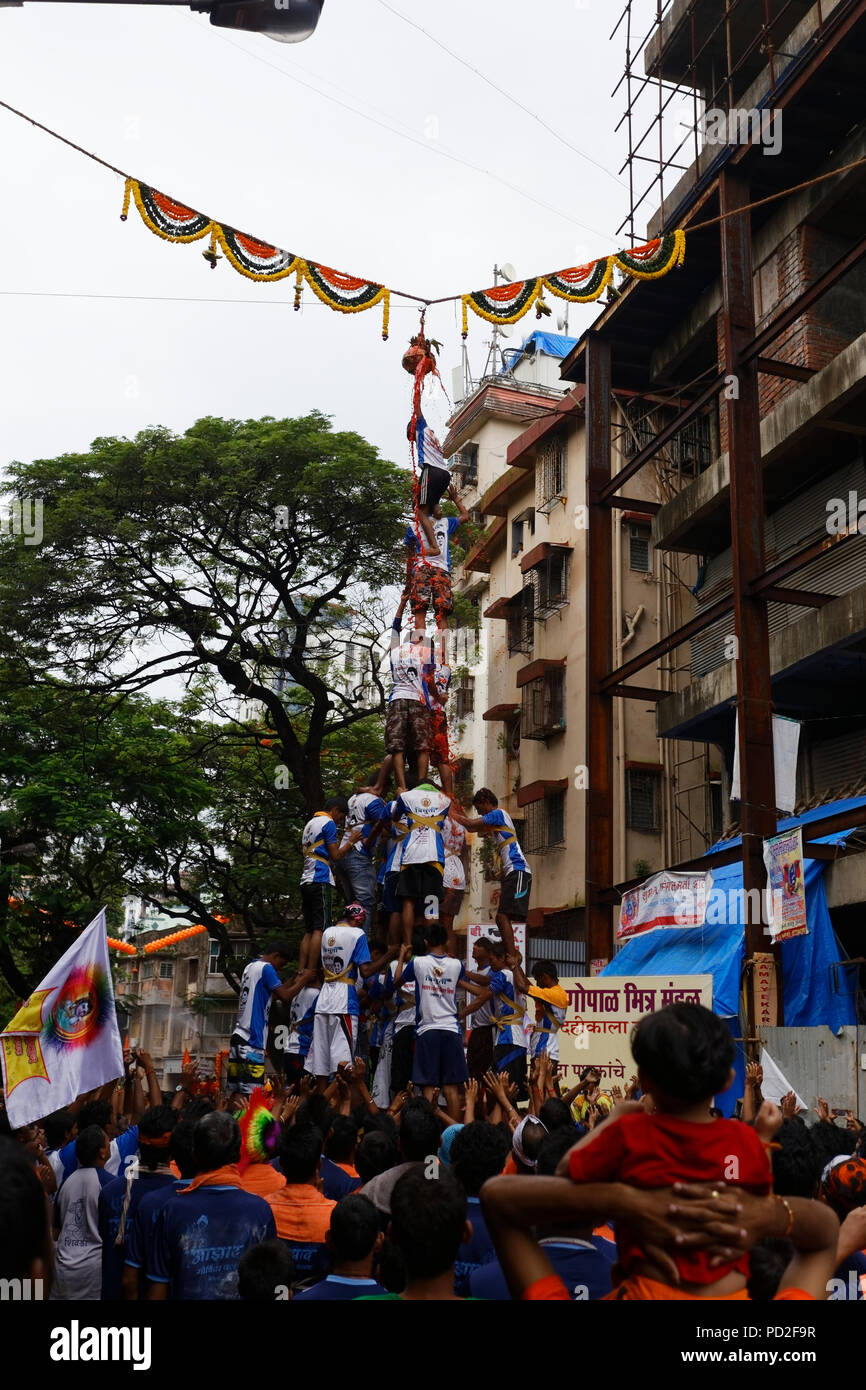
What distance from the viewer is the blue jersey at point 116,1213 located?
5.41 m

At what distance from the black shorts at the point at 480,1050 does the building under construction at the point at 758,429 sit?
15.6ft

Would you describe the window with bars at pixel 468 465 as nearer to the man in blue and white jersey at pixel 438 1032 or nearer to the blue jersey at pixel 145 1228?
the man in blue and white jersey at pixel 438 1032

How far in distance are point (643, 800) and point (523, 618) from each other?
683 centimetres

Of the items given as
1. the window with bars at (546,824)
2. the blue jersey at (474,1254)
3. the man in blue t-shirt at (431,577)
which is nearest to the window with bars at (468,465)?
the window with bars at (546,824)

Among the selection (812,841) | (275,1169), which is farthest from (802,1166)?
(812,841)

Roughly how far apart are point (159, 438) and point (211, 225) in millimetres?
8687

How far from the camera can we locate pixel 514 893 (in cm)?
1531

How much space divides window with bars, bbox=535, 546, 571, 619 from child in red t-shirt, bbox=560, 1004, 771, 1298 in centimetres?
3022

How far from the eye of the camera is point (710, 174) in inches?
891

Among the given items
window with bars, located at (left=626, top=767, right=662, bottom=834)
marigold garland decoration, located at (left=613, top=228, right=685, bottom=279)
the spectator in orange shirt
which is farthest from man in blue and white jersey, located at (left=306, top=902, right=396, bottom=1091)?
window with bars, located at (left=626, top=767, right=662, bottom=834)

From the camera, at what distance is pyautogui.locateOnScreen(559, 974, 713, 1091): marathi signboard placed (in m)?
12.3

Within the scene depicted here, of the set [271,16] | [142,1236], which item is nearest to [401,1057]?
[142,1236]

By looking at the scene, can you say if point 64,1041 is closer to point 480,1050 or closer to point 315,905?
point 480,1050

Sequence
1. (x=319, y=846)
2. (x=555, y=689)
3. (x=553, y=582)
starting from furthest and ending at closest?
(x=553, y=582) → (x=555, y=689) → (x=319, y=846)
